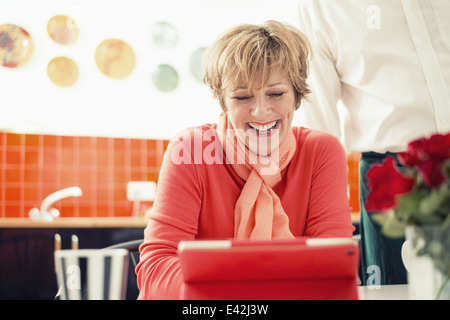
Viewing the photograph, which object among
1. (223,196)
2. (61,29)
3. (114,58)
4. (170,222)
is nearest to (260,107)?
(223,196)

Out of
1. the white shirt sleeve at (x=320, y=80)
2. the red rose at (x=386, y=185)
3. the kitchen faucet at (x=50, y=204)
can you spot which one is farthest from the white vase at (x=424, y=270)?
the kitchen faucet at (x=50, y=204)

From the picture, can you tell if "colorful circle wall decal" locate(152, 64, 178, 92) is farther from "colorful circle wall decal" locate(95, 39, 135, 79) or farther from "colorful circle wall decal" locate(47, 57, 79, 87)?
"colorful circle wall decal" locate(47, 57, 79, 87)

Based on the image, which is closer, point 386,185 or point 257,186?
point 386,185

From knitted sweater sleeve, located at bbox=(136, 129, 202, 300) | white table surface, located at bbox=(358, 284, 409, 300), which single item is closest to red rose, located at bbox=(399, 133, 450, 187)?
white table surface, located at bbox=(358, 284, 409, 300)

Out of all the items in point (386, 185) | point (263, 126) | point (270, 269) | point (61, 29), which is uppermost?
point (61, 29)

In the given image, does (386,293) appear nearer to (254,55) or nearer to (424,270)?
(424,270)

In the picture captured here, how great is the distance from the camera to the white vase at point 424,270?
1.74 ft

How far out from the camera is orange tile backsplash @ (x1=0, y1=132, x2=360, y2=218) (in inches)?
162

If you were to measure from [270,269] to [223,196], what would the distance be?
658 millimetres

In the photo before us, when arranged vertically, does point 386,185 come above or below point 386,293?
above

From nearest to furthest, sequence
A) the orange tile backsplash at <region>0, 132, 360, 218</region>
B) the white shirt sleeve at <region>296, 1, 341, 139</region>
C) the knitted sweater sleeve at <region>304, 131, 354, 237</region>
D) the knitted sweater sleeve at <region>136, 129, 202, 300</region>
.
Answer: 1. the knitted sweater sleeve at <region>136, 129, 202, 300</region>
2. the knitted sweater sleeve at <region>304, 131, 354, 237</region>
3. the white shirt sleeve at <region>296, 1, 341, 139</region>
4. the orange tile backsplash at <region>0, 132, 360, 218</region>

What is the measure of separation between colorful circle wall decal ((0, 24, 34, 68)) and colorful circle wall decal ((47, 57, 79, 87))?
0.77 feet

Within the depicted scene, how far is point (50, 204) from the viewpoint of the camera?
12.7 ft

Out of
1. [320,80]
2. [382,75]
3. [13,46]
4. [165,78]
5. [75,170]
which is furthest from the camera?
[165,78]
